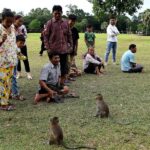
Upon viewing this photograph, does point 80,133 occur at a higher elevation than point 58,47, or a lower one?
lower

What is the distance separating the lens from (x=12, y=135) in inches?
265

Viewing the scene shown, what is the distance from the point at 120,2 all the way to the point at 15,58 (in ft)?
134

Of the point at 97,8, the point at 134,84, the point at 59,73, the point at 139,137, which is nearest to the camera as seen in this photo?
the point at 139,137

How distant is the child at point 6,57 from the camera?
816 cm

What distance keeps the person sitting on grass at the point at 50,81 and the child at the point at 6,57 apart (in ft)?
2.81

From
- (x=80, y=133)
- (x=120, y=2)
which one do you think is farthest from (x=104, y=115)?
(x=120, y=2)

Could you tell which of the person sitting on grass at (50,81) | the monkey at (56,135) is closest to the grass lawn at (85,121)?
the monkey at (56,135)

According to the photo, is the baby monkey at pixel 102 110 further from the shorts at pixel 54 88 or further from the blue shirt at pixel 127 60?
the blue shirt at pixel 127 60

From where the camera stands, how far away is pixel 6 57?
8352 millimetres

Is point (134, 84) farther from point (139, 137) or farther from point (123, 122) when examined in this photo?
point (139, 137)

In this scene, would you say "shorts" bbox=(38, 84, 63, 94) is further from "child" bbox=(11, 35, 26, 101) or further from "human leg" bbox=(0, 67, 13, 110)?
"human leg" bbox=(0, 67, 13, 110)

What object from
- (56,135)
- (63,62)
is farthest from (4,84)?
(56,135)

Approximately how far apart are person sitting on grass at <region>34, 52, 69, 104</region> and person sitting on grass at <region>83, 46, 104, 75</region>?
4.36m

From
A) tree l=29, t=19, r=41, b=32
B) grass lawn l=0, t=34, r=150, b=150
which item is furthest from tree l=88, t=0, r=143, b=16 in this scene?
grass lawn l=0, t=34, r=150, b=150
